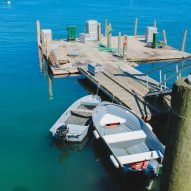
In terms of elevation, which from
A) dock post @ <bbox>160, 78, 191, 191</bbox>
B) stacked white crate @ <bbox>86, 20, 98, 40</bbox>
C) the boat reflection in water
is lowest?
the boat reflection in water

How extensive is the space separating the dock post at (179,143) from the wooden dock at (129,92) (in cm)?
1250

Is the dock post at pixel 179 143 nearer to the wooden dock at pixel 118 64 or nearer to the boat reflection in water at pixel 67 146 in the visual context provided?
the boat reflection in water at pixel 67 146

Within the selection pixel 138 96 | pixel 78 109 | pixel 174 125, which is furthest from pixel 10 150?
pixel 174 125

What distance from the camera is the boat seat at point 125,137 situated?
1669 centimetres

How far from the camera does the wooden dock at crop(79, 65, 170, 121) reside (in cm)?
1973

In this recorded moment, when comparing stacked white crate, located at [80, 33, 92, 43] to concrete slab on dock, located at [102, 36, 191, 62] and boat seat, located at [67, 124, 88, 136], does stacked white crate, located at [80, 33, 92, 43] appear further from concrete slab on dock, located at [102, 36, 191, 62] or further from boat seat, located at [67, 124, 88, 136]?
boat seat, located at [67, 124, 88, 136]

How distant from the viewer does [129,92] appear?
74.1 ft

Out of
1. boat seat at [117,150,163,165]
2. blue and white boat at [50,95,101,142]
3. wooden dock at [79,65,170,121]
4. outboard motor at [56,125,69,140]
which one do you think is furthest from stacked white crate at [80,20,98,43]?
boat seat at [117,150,163,165]

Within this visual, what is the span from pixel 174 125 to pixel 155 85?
1801 cm

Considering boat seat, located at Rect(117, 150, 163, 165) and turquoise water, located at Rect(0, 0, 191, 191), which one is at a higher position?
boat seat, located at Rect(117, 150, 163, 165)

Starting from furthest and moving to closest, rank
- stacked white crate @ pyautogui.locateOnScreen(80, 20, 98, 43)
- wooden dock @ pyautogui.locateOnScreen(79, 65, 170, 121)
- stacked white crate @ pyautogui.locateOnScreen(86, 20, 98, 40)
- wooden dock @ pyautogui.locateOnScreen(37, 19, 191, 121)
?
stacked white crate @ pyautogui.locateOnScreen(86, 20, 98, 40) < stacked white crate @ pyautogui.locateOnScreen(80, 20, 98, 43) < wooden dock @ pyautogui.locateOnScreen(37, 19, 191, 121) < wooden dock @ pyautogui.locateOnScreen(79, 65, 170, 121)

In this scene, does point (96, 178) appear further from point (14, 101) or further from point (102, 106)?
point (14, 101)

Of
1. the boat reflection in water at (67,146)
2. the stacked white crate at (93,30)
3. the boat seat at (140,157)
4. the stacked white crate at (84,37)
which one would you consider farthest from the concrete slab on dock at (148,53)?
the boat seat at (140,157)

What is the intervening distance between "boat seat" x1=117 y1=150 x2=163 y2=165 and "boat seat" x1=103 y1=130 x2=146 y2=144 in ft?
5.23
